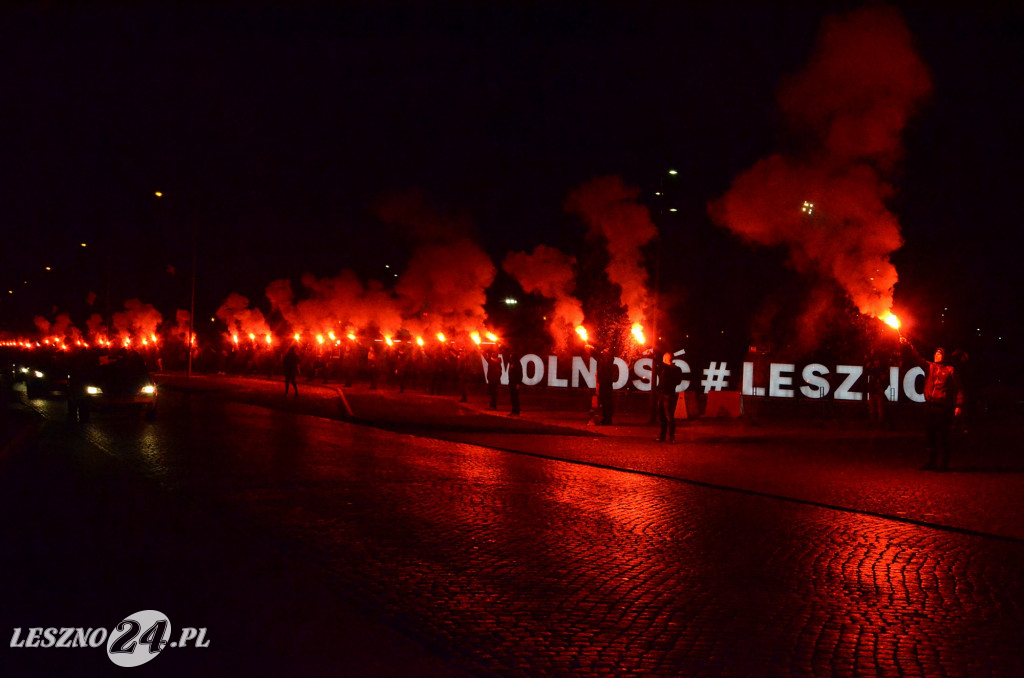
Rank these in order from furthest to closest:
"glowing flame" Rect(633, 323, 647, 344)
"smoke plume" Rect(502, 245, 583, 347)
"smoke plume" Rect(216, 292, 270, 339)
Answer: "smoke plume" Rect(216, 292, 270, 339), "smoke plume" Rect(502, 245, 583, 347), "glowing flame" Rect(633, 323, 647, 344)

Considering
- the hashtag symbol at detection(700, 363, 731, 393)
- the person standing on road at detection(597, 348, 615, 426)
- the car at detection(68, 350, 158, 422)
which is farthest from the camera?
the hashtag symbol at detection(700, 363, 731, 393)

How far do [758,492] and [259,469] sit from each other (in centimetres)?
692

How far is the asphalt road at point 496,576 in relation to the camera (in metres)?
5.27

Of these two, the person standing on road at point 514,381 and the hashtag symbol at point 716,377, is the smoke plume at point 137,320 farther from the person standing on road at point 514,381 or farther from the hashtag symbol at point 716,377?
the person standing on road at point 514,381

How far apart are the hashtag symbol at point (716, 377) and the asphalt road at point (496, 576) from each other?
18322 mm

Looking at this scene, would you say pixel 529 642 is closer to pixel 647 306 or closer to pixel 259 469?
pixel 259 469

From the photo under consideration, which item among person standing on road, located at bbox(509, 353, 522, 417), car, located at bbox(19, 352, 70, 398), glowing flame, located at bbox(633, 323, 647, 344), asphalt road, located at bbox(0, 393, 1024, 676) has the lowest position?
asphalt road, located at bbox(0, 393, 1024, 676)

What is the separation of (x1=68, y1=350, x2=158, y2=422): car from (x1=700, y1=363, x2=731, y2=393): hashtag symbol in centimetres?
1766

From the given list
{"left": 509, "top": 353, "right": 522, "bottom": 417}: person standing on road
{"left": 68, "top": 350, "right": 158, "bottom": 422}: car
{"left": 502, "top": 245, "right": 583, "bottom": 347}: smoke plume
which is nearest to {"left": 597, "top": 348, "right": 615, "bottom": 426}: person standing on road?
{"left": 509, "top": 353, "right": 522, "bottom": 417}: person standing on road

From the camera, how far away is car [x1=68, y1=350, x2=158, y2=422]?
20281 millimetres

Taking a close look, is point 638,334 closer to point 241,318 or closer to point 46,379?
point 46,379

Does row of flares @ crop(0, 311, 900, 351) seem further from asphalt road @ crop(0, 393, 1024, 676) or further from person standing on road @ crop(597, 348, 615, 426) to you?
asphalt road @ crop(0, 393, 1024, 676)

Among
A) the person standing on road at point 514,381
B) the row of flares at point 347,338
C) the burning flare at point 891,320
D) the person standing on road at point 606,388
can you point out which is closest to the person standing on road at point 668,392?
the person standing on road at point 606,388

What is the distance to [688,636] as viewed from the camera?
18.4 feet
